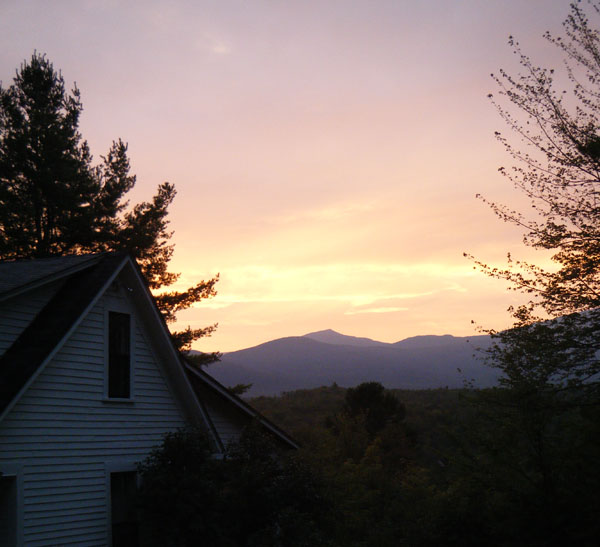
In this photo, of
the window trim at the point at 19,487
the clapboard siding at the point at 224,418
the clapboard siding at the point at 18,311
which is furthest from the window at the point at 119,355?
the clapboard siding at the point at 224,418

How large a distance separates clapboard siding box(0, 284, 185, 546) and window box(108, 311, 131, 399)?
172mm

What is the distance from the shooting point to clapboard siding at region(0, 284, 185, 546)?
38.1 ft

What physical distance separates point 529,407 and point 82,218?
2005cm

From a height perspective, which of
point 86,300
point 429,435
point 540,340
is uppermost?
point 86,300

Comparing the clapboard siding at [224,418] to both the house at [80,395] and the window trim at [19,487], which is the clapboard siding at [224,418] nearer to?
the house at [80,395]

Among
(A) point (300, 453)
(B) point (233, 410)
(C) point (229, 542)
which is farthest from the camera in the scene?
(A) point (300, 453)

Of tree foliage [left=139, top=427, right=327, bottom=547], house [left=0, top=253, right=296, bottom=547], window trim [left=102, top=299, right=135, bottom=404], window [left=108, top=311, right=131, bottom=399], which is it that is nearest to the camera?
house [left=0, top=253, right=296, bottom=547]

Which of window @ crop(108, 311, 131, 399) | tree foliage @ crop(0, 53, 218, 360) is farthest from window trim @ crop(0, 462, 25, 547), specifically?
tree foliage @ crop(0, 53, 218, 360)

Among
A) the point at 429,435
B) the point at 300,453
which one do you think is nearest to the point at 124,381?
the point at 300,453

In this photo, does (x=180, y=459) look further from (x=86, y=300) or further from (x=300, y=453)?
(x=300, y=453)

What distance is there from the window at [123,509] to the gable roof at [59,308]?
2.41 meters

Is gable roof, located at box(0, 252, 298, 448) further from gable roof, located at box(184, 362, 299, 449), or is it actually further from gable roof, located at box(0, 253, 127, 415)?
gable roof, located at box(184, 362, 299, 449)

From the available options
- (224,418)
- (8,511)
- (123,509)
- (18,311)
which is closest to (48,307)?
(18,311)

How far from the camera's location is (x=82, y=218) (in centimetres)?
2788
